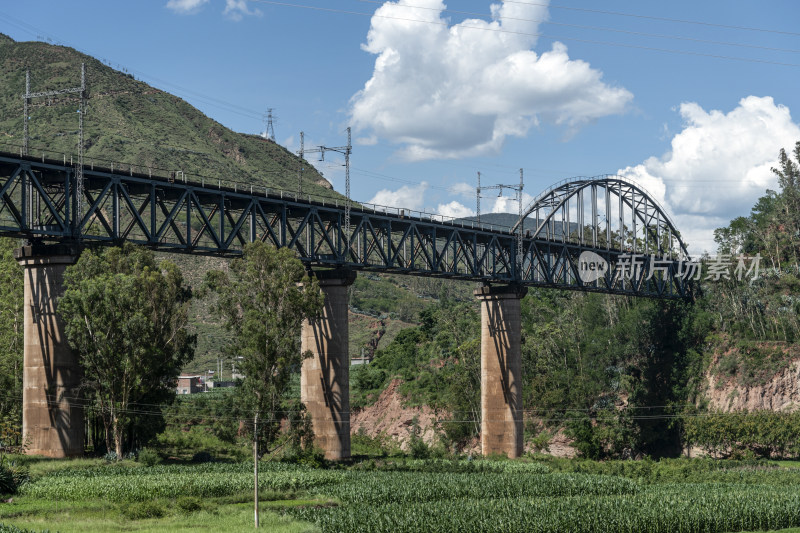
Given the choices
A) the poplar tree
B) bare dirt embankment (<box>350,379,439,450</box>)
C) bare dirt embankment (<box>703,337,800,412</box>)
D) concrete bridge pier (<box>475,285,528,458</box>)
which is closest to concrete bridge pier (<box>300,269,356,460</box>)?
the poplar tree

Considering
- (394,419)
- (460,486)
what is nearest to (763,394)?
(394,419)

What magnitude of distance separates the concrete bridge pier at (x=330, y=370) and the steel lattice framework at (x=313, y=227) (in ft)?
8.89

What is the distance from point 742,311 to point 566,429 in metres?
30.7

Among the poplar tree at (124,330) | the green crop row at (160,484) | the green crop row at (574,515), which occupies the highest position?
the poplar tree at (124,330)

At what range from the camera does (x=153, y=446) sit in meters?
75.3

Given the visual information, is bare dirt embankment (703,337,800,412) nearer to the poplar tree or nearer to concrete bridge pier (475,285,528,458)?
concrete bridge pier (475,285,528,458)

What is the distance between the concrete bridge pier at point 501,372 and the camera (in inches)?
3482

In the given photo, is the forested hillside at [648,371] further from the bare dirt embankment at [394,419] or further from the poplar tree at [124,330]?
the poplar tree at [124,330]

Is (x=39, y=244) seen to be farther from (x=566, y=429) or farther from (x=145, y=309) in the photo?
(x=566, y=429)

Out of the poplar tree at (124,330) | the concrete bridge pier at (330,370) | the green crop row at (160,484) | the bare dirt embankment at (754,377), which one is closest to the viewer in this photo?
the green crop row at (160,484)

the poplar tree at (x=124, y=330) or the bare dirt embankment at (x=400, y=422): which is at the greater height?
Result: the poplar tree at (x=124, y=330)

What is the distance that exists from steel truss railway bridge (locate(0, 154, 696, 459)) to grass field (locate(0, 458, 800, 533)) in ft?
20.8

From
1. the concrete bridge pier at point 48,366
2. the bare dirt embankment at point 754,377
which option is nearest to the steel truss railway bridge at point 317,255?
the concrete bridge pier at point 48,366

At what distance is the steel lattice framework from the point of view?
→ 57250 millimetres
